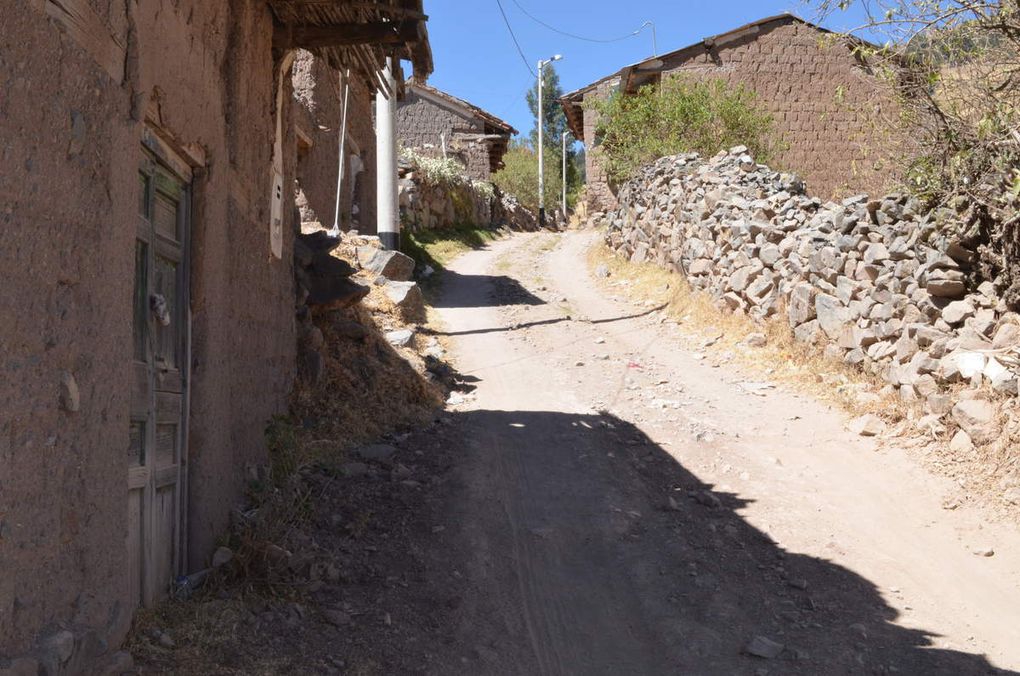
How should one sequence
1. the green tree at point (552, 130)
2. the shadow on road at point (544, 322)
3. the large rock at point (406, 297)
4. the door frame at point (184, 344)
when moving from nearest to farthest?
the door frame at point (184, 344) → the large rock at point (406, 297) → the shadow on road at point (544, 322) → the green tree at point (552, 130)

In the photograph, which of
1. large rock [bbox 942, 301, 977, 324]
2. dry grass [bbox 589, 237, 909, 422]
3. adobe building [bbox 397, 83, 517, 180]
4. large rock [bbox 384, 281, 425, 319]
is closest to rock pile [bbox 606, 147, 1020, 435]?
large rock [bbox 942, 301, 977, 324]

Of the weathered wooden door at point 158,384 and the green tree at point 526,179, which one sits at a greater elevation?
the green tree at point 526,179

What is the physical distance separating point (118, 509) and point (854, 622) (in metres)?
3.96

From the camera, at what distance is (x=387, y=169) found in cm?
1440

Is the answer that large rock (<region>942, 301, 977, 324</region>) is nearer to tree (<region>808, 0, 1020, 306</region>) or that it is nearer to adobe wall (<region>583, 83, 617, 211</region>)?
tree (<region>808, 0, 1020, 306</region>)

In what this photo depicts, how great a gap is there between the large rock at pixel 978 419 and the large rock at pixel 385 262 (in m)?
8.26

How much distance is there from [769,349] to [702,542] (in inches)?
208

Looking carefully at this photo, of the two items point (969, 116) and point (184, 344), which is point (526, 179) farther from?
point (184, 344)

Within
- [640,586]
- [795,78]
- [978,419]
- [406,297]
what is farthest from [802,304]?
[795,78]

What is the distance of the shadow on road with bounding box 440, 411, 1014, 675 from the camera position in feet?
15.0

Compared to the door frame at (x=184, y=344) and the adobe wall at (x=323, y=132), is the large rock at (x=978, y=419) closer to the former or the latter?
the door frame at (x=184, y=344)

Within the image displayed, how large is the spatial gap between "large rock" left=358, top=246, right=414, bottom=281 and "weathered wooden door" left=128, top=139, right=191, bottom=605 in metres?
8.59

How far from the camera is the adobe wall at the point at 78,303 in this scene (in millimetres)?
2490

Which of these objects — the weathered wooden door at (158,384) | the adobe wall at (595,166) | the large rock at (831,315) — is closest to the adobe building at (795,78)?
the adobe wall at (595,166)
